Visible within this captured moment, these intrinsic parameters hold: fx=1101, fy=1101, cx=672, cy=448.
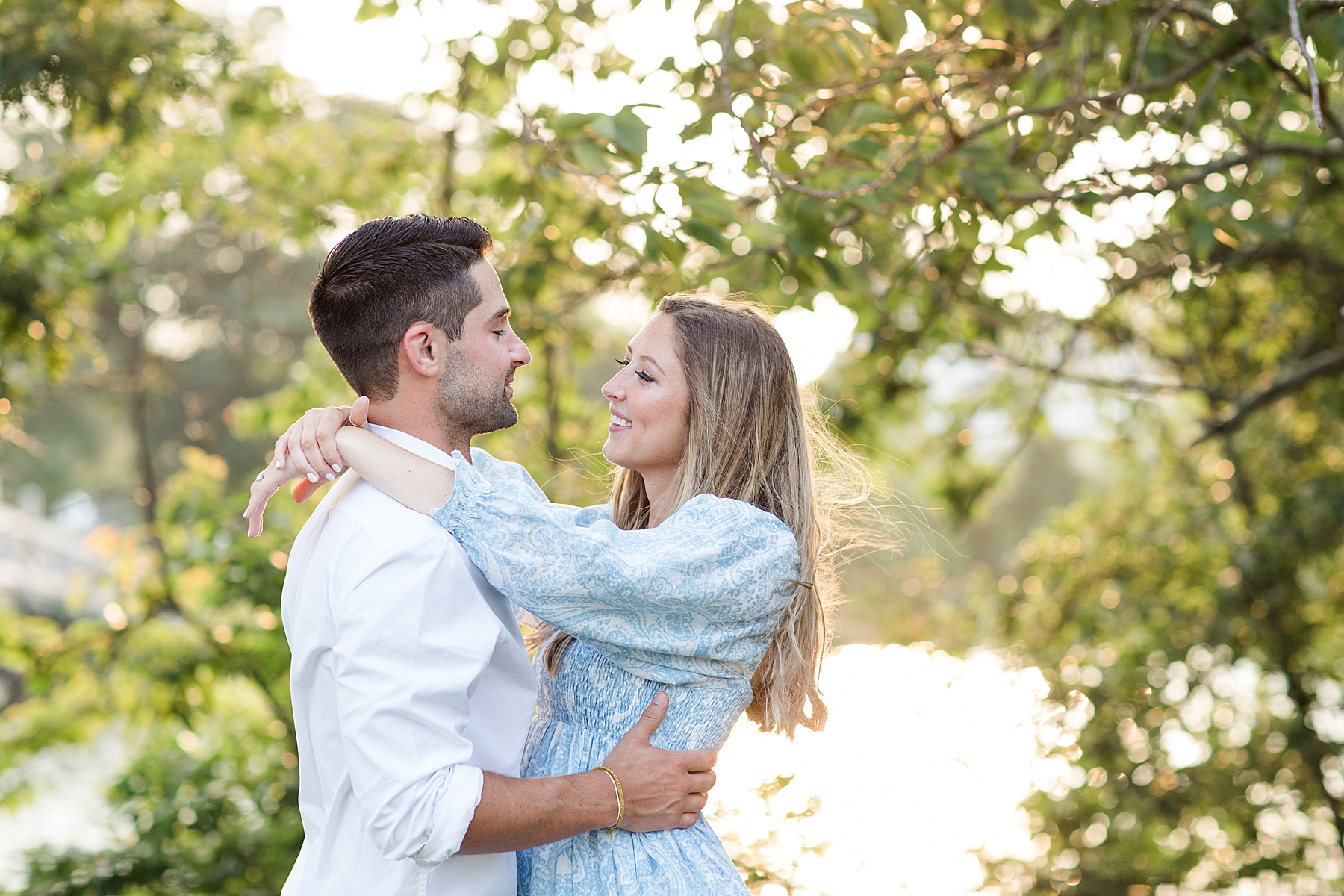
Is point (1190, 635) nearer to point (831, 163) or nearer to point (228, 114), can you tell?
point (831, 163)

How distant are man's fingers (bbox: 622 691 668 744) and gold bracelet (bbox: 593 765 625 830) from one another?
3.0 inches

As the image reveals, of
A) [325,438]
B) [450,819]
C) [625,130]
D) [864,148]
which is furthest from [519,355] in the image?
[864,148]

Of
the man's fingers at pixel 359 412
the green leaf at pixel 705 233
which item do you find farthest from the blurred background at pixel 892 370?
the man's fingers at pixel 359 412

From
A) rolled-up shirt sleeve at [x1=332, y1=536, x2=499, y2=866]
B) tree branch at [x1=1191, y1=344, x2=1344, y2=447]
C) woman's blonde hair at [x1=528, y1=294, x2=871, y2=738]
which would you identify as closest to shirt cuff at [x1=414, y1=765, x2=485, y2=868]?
rolled-up shirt sleeve at [x1=332, y1=536, x2=499, y2=866]

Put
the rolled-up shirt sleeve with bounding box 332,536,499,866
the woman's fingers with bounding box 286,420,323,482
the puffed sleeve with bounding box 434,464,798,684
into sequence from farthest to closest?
the woman's fingers with bounding box 286,420,323,482 → the puffed sleeve with bounding box 434,464,798,684 → the rolled-up shirt sleeve with bounding box 332,536,499,866

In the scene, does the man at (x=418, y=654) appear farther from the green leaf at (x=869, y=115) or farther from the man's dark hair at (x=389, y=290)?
the green leaf at (x=869, y=115)

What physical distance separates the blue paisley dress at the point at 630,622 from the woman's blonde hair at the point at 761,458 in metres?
0.09

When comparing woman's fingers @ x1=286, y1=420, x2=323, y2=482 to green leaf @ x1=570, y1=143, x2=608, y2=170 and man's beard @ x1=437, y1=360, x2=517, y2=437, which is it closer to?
man's beard @ x1=437, y1=360, x2=517, y2=437

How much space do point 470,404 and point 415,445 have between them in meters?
0.12

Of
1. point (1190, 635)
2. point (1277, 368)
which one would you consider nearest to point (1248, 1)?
point (1277, 368)

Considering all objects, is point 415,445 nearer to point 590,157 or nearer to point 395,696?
point 395,696

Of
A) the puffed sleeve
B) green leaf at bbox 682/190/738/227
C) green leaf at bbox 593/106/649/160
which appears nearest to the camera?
the puffed sleeve

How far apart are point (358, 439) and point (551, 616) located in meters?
0.43

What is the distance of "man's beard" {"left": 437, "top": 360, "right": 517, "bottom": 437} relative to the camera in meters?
1.89
